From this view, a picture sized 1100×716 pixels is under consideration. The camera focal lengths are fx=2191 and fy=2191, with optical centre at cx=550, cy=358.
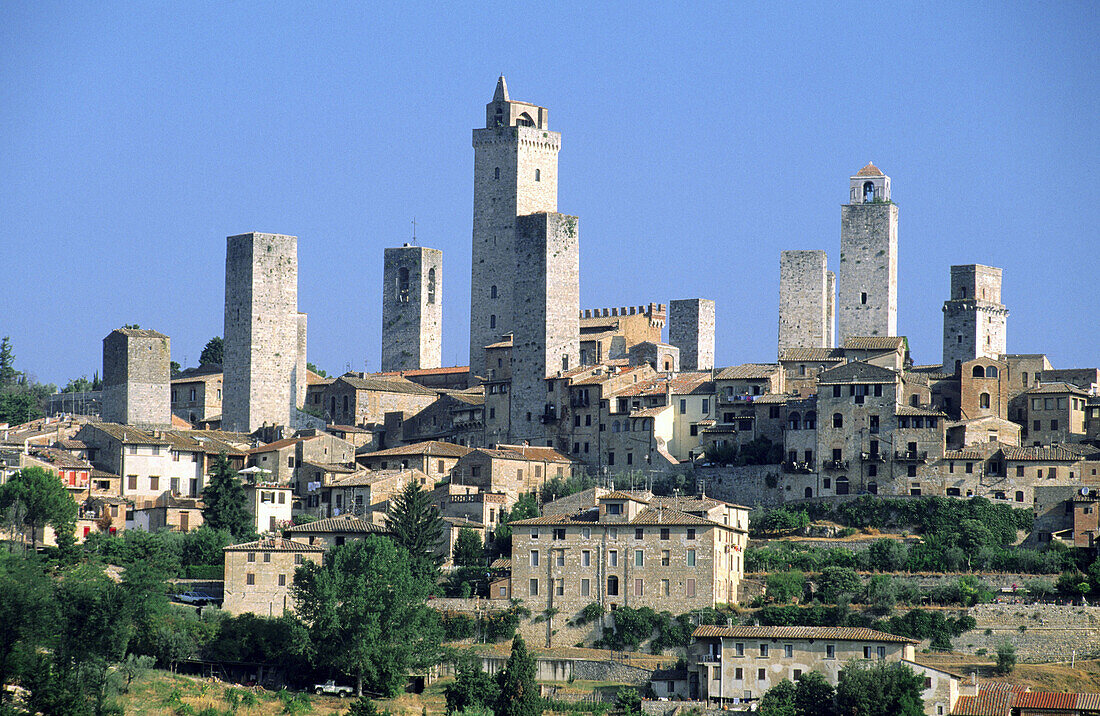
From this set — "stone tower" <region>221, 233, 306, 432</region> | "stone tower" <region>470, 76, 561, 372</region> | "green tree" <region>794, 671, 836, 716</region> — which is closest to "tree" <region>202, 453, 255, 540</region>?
"stone tower" <region>221, 233, 306, 432</region>

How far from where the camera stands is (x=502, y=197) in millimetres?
106188

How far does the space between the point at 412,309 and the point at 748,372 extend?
28006 mm

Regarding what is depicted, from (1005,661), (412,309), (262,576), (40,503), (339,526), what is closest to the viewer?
(1005,661)

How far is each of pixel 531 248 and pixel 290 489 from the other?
658 inches

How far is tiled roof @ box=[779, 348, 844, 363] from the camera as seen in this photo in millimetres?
91750

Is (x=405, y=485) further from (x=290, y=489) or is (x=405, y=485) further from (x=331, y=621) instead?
(x=331, y=621)

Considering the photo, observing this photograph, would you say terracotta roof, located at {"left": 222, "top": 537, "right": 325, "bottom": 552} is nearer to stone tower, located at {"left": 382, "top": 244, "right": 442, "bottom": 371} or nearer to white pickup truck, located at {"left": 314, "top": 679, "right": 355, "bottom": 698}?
white pickup truck, located at {"left": 314, "top": 679, "right": 355, "bottom": 698}

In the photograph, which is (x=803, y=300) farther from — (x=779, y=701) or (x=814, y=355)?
(x=779, y=701)

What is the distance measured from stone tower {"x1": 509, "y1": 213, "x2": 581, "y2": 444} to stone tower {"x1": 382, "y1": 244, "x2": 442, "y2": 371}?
51.1ft

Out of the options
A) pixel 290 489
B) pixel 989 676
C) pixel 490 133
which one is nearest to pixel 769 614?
pixel 989 676

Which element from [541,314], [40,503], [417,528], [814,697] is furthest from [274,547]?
[541,314]

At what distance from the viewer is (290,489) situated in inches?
3526

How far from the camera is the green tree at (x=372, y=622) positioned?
71125mm

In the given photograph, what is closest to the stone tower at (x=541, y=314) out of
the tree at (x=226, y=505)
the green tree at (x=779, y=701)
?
the tree at (x=226, y=505)
